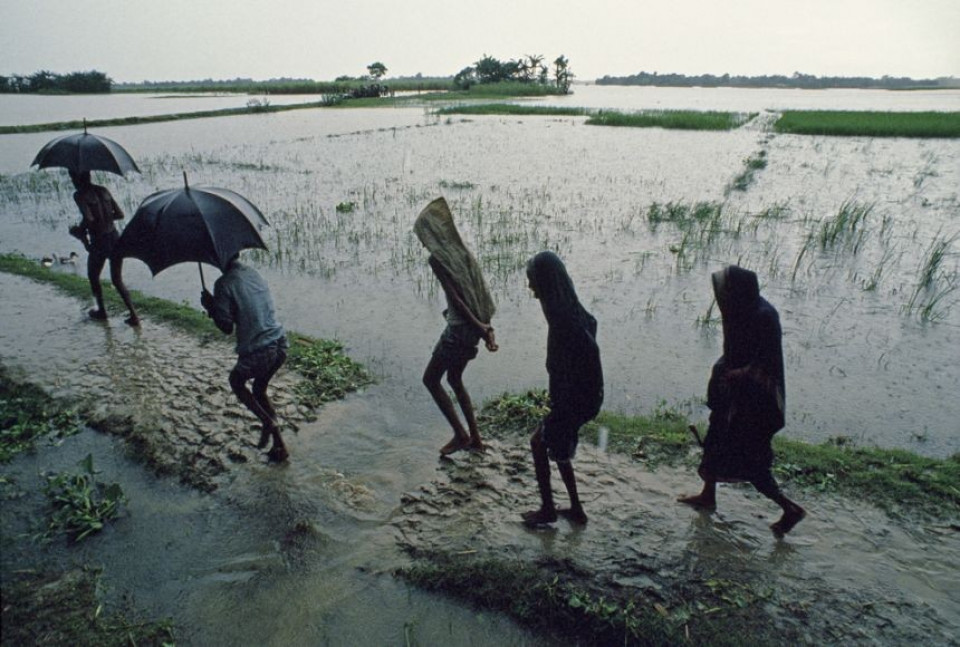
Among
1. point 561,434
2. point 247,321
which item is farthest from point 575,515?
point 247,321

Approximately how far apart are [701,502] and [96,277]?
593 cm

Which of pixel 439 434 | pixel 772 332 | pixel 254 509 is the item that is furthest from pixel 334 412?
pixel 772 332

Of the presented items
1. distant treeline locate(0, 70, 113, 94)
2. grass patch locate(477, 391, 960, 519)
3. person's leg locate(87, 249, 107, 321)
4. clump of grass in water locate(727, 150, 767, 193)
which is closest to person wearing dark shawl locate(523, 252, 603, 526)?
grass patch locate(477, 391, 960, 519)

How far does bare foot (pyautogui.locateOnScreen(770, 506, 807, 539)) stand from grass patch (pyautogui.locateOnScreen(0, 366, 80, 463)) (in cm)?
465

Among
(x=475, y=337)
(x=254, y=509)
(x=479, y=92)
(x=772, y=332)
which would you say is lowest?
(x=254, y=509)

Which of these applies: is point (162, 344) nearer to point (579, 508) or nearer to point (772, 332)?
point (579, 508)

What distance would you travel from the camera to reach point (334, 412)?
438cm

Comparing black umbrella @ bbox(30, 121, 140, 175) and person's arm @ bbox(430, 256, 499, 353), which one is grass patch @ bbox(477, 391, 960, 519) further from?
black umbrella @ bbox(30, 121, 140, 175)

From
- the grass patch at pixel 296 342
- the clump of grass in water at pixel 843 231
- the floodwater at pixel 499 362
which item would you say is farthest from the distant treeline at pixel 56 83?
the clump of grass in water at pixel 843 231

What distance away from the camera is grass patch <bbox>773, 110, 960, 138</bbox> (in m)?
20.6

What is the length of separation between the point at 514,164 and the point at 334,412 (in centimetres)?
1319

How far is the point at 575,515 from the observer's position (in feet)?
10.0

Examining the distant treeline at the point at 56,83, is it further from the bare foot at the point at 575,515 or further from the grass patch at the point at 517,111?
the bare foot at the point at 575,515

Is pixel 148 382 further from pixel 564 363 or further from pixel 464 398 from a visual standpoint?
pixel 564 363
